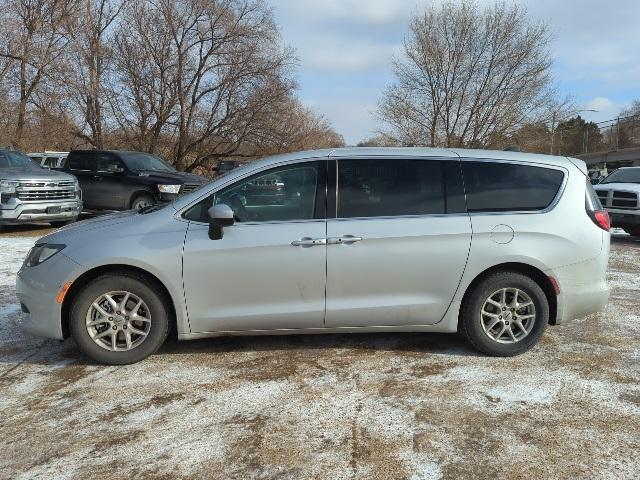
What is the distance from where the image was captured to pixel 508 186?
4.46 meters

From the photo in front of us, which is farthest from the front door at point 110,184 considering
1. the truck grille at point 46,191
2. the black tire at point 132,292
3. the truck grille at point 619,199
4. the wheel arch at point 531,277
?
the truck grille at point 619,199

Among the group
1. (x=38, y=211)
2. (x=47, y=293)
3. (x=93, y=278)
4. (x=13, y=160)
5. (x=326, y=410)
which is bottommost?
(x=326, y=410)

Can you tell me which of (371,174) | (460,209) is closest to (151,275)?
(371,174)

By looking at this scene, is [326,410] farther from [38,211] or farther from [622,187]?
[622,187]

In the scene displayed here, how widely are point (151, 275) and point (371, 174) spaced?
1.92 m

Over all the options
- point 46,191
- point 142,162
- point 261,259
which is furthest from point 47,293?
point 142,162

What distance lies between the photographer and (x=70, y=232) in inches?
171

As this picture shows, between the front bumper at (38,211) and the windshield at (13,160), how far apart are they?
140cm

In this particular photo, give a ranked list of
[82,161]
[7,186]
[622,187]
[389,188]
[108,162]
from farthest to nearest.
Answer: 1. [82,161]
2. [108,162]
3. [622,187]
4. [7,186]
5. [389,188]

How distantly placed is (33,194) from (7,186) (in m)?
0.52

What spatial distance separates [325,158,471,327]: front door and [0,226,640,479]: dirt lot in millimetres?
463

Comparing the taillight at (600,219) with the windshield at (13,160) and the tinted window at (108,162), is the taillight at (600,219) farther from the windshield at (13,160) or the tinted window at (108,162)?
the windshield at (13,160)

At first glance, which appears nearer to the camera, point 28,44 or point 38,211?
point 38,211

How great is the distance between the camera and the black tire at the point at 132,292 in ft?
13.5
